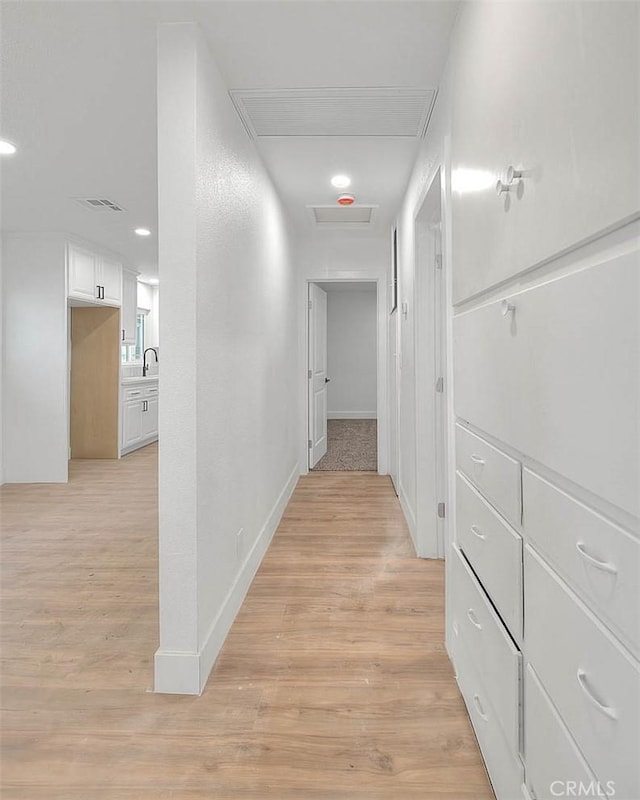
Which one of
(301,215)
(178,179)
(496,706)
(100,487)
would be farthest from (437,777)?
(100,487)

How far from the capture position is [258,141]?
2.97 meters

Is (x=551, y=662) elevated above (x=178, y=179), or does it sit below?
below

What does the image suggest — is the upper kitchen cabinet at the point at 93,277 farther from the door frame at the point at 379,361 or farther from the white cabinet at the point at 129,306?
the door frame at the point at 379,361

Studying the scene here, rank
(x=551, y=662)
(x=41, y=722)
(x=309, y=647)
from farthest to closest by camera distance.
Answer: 1. (x=309, y=647)
2. (x=41, y=722)
3. (x=551, y=662)

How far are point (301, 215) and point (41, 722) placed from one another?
3.94 metres

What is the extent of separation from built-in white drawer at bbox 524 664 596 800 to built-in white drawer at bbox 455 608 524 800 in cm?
10

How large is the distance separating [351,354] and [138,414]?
4541 mm

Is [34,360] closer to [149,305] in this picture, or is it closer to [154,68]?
[149,305]

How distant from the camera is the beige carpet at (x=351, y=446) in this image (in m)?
5.89

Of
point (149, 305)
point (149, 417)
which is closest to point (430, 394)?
point (149, 417)

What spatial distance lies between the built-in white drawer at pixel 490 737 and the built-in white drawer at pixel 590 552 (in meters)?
0.56

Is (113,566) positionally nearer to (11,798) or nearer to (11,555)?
(11,555)

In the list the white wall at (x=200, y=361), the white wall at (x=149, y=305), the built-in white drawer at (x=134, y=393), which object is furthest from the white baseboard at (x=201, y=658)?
the white wall at (x=149, y=305)

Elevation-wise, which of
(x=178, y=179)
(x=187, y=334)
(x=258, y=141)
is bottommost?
(x=187, y=334)
